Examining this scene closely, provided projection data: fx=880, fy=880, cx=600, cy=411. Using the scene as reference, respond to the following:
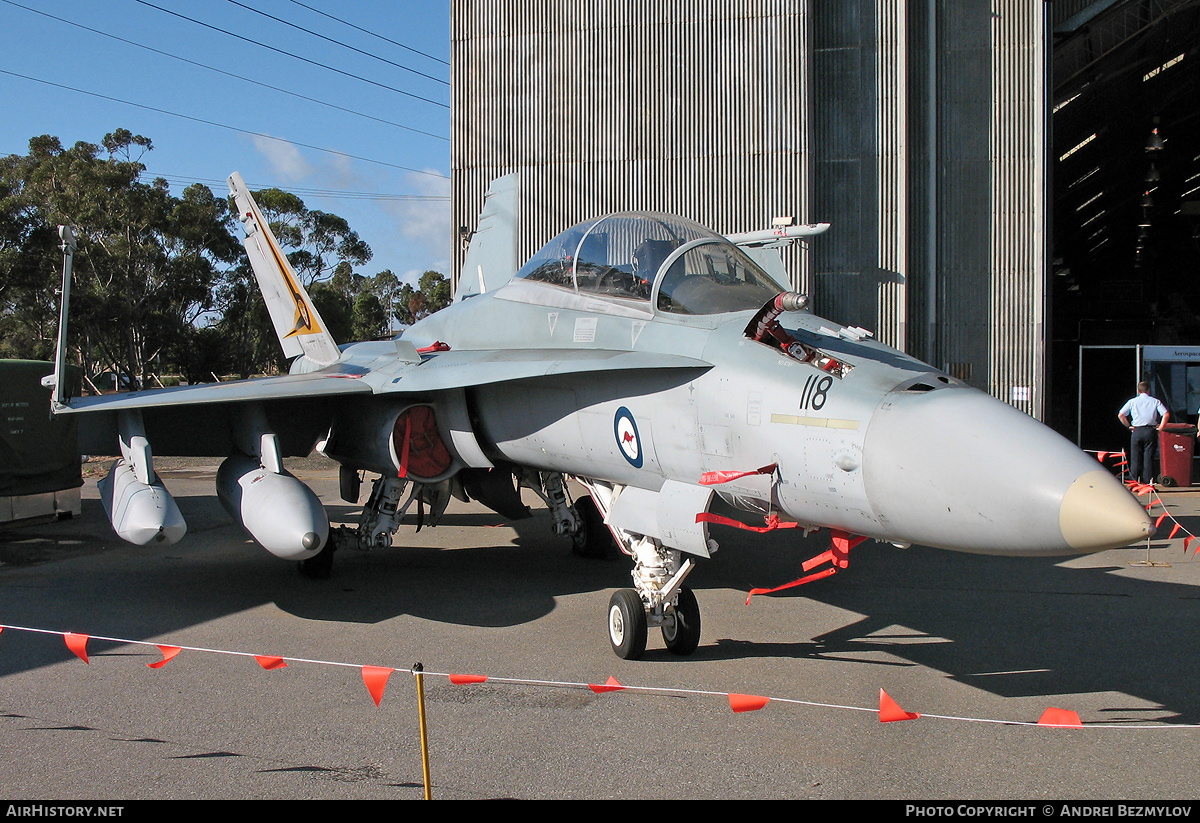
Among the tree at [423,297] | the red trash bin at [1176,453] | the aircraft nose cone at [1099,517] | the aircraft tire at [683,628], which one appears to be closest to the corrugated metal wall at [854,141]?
the red trash bin at [1176,453]

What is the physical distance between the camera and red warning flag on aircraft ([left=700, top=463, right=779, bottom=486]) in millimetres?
4605

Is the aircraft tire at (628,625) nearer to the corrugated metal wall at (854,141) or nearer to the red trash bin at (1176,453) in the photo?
the corrugated metal wall at (854,141)

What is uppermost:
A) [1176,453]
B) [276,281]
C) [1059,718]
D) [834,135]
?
[834,135]

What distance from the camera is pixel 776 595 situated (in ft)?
25.2

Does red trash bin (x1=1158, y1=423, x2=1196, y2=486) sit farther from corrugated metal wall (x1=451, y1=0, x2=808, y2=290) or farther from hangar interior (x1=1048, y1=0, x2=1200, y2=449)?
corrugated metal wall (x1=451, y1=0, x2=808, y2=290)

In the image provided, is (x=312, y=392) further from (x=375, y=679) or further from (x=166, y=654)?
(x=375, y=679)

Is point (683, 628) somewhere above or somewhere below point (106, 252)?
below

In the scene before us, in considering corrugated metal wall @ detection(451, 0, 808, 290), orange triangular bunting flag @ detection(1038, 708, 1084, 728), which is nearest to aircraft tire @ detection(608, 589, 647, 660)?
orange triangular bunting flag @ detection(1038, 708, 1084, 728)

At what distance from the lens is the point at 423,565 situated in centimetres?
898

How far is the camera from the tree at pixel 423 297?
69.8 m

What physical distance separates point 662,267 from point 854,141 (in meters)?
11.4

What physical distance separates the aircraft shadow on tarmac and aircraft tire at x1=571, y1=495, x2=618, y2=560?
15 centimetres

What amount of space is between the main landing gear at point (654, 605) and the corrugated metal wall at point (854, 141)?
10.7 meters

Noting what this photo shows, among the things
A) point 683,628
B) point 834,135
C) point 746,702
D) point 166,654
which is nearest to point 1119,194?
point 834,135
